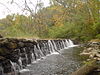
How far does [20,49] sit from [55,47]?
27.7 feet

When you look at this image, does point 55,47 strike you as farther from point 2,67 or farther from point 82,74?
point 82,74

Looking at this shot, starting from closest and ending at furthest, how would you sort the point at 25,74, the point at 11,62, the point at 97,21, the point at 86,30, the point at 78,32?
1. the point at 25,74
2. the point at 11,62
3. the point at 97,21
4. the point at 86,30
5. the point at 78,32

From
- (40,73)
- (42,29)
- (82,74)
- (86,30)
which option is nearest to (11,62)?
(40,73)

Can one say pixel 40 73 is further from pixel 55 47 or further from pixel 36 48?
pixel 55 47

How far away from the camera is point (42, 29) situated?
31.7 metres

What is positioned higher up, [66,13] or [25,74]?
[66,13]

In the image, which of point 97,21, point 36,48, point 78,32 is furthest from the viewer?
point 78,32

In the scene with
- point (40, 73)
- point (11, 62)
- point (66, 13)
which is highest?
point (66, 13)

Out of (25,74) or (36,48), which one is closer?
(25,74)

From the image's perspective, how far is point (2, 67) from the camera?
807cm

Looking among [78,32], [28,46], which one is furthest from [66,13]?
[78,32]

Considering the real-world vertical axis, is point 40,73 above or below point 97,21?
below

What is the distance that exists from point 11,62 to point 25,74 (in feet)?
4.64

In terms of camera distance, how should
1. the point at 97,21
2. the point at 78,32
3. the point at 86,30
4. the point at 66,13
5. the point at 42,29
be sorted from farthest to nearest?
the point at 42,29 → the point at 78,32 → the point at 86,30 → the point at 97,21 → the point at 66,13
